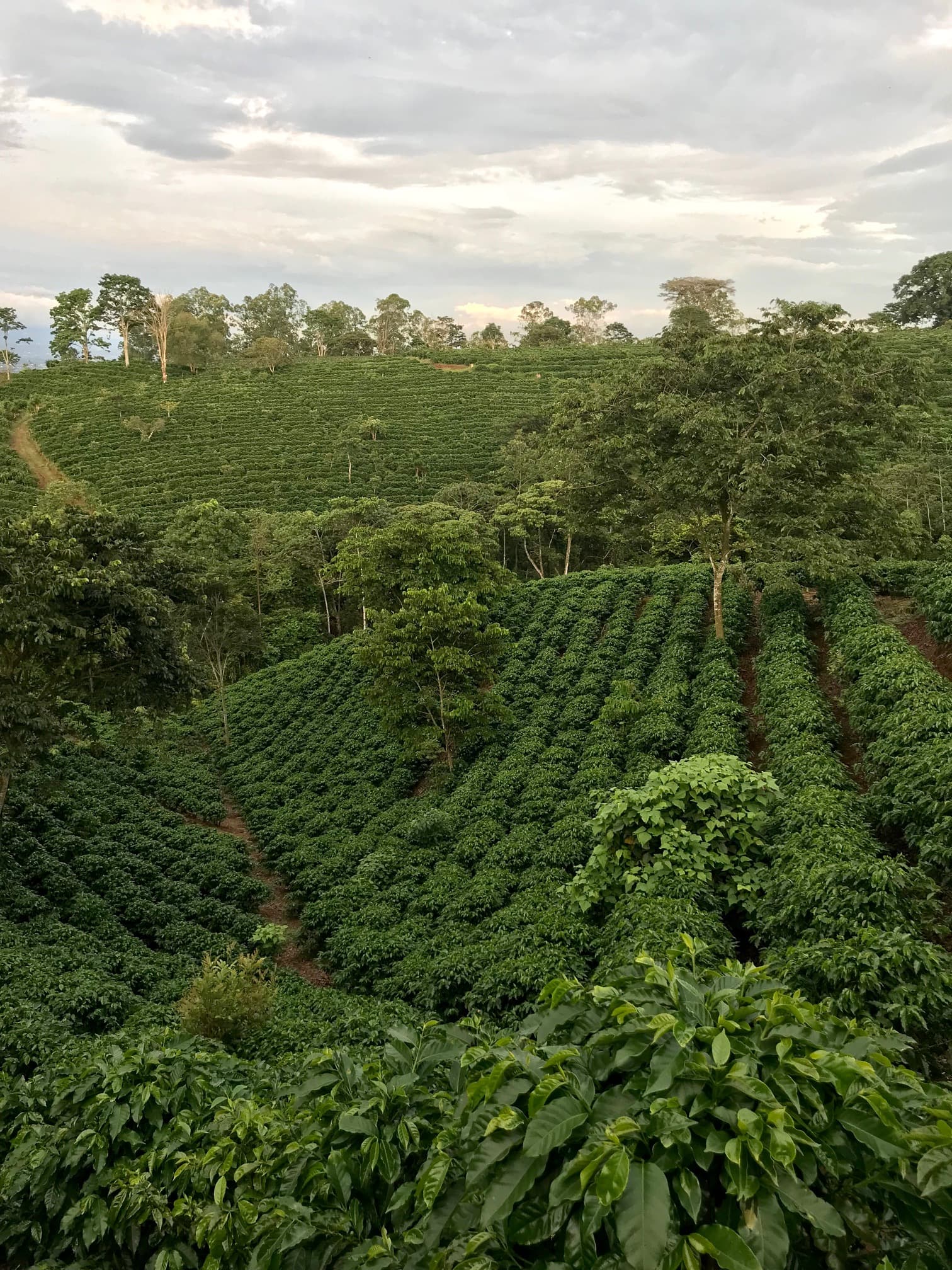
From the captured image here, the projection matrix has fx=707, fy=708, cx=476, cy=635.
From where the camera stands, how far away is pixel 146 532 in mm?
13852

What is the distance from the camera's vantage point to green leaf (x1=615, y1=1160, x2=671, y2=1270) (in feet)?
6.23

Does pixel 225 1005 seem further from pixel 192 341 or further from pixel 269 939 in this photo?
pixel 192 341

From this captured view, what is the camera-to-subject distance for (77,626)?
1156cm

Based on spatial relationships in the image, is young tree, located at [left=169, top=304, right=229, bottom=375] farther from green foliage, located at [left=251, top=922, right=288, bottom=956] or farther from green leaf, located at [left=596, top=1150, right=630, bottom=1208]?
green leaf, located at [left=596, top=1150, right=630, bottom=1208]

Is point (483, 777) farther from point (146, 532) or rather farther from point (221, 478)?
point (221, 478)

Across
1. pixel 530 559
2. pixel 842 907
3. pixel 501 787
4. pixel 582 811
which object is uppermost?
pixel 842 907

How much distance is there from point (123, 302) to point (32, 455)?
126 ft

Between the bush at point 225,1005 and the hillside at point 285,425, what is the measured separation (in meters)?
41.1

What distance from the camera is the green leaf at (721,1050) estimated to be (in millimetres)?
2238

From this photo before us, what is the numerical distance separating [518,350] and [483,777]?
78.5m

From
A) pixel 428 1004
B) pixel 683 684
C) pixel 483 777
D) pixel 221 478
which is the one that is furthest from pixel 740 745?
pixel 221 478

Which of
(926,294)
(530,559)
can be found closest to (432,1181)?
(530,559)

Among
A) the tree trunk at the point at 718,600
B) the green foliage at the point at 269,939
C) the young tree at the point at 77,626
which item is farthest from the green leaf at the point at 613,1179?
the tree trunk at the point at 718,600

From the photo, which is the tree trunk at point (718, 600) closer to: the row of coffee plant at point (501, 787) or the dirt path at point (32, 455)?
the row of coffee plant at point (501, 787)
